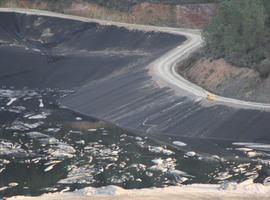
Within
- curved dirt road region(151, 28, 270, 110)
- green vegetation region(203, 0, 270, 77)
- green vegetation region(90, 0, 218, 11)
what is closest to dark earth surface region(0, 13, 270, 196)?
curved dirt road region(151, 28, 270, 110)

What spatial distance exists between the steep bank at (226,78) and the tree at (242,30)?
125 centimetres

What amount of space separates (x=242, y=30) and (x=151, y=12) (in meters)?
30.9

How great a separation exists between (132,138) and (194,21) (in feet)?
131

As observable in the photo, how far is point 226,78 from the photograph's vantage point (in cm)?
6812

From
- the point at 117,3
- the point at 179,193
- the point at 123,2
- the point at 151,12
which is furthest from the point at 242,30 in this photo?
the point at 117,3

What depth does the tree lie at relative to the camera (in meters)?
67.2

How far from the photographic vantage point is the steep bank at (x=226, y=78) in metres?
63.2

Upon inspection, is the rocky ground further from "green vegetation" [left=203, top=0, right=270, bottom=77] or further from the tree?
the tree

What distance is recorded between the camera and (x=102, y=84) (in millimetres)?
78750

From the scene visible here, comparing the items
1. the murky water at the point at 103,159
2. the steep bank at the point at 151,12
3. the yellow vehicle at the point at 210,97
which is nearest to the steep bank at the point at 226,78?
the yellow vehicle at the point at 210,97

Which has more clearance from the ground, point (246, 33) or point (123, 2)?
point (123, 2)

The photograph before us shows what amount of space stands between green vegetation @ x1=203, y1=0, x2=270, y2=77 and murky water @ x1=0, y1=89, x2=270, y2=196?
13803 millimetres

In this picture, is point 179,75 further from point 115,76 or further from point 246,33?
point 115,76

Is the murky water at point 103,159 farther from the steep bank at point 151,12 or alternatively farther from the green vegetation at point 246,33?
the steep bank at point 151,12
